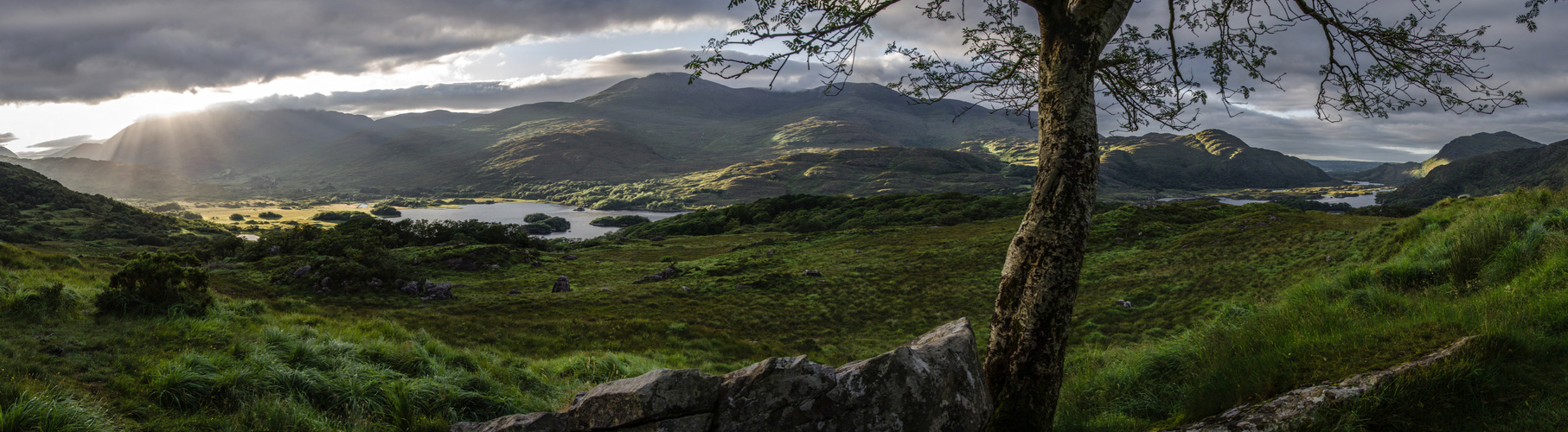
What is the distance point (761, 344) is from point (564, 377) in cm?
1045

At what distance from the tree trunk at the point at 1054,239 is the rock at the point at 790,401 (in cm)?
75

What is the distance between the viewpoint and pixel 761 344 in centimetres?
2070

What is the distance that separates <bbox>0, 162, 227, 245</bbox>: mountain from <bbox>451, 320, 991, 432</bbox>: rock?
6175 cm

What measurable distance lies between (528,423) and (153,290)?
9733mm

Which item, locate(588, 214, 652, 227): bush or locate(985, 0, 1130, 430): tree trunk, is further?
locate(588, 214, 652, 227): bush

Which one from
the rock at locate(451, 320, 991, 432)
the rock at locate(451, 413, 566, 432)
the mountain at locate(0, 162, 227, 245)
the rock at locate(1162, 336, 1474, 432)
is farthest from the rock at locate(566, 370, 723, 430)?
the mountain at locate(0, 162, 227, 245)

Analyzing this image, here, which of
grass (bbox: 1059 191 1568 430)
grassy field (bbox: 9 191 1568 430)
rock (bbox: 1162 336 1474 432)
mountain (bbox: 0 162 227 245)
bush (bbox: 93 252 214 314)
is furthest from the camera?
mountain (bbox: 0 162 227 245)

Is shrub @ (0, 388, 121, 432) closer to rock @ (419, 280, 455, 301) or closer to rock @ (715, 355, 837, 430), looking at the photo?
rock @ (715, 355, 837, 430)

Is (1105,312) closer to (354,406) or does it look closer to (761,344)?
(761,344)

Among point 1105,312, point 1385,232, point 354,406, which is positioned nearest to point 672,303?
point 1105,312

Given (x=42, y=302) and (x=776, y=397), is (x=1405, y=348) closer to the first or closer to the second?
(x=776, y=397)

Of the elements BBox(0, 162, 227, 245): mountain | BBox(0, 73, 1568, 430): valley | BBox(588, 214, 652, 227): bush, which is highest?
BBox(0, 73, 1568, 430): valley

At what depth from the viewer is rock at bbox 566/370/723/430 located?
5.36 m

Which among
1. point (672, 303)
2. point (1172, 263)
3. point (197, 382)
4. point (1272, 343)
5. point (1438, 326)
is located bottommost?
point (672, 303)
